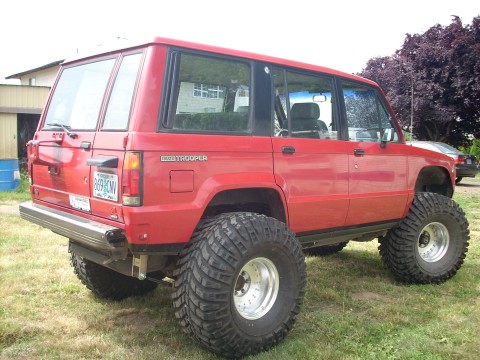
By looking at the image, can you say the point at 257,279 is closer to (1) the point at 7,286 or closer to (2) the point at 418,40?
(1) the point at 7,286

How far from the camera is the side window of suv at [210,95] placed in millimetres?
3225

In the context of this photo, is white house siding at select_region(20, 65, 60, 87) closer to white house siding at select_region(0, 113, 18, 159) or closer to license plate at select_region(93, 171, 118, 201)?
white house siding at select_region(0, 113, 18, 159)

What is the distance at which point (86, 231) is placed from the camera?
315 centimetres

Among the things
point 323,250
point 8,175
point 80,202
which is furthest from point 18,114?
point 80,202

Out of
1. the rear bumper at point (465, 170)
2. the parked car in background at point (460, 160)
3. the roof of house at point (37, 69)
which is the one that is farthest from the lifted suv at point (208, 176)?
the roof of house at point (37, 69)

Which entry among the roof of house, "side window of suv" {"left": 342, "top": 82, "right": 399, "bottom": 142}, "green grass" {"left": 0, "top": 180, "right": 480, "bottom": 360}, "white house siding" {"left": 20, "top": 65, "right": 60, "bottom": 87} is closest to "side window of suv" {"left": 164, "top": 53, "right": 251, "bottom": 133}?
"side window of suv" {"left": 342, "top": 82, "right": 399, "bottom": 142}

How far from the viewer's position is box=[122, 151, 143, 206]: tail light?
9.64ft

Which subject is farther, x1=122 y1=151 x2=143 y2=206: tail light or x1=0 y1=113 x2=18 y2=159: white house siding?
x1=0 y1=113 x2=18 y2=159: white house siding

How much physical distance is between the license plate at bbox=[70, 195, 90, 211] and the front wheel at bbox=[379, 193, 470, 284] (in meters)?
3.12

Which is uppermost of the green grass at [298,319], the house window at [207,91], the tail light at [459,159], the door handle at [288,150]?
the house window at [207,91]

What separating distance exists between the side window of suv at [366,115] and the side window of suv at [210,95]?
127cm

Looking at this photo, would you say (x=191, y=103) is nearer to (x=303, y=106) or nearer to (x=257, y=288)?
(x=303, y=106)

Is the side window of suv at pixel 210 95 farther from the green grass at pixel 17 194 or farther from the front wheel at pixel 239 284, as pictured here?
the green grass at pixel 17 194

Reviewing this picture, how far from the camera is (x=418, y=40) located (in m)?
24.2
